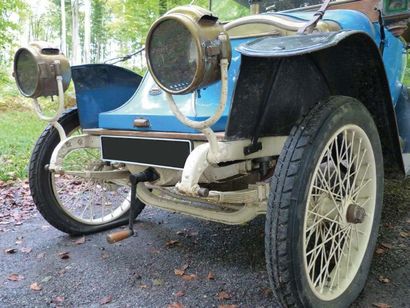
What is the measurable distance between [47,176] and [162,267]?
1.12 metres

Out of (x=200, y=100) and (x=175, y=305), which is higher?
(x=200, y=100)

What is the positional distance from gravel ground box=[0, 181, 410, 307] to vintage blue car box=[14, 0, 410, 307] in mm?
283

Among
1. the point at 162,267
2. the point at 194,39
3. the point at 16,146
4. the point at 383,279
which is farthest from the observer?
the point at 16,146

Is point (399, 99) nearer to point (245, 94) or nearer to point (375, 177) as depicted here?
point (375, 177)

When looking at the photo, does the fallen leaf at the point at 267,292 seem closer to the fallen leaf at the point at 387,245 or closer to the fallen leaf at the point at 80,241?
the fallen leaf at the point at 387,245

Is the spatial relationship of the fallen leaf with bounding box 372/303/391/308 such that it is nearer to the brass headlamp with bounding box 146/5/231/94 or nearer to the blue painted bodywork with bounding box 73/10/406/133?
the blue painted bodywork with bounding box 73/10/406/133

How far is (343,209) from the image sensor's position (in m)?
2.09

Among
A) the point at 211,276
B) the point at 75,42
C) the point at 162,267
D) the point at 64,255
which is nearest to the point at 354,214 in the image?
the point at 211,276

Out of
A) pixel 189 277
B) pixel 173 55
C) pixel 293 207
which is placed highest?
pixel 173 55

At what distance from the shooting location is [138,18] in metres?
11.0

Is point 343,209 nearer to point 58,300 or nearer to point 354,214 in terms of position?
point 354,214

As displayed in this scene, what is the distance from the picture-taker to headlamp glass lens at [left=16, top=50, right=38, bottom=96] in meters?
2.40

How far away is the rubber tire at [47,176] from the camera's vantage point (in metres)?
2.97

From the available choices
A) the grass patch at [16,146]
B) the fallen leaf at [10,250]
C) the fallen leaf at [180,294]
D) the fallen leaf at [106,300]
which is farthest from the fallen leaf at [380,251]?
the grass patch at [16,146]
